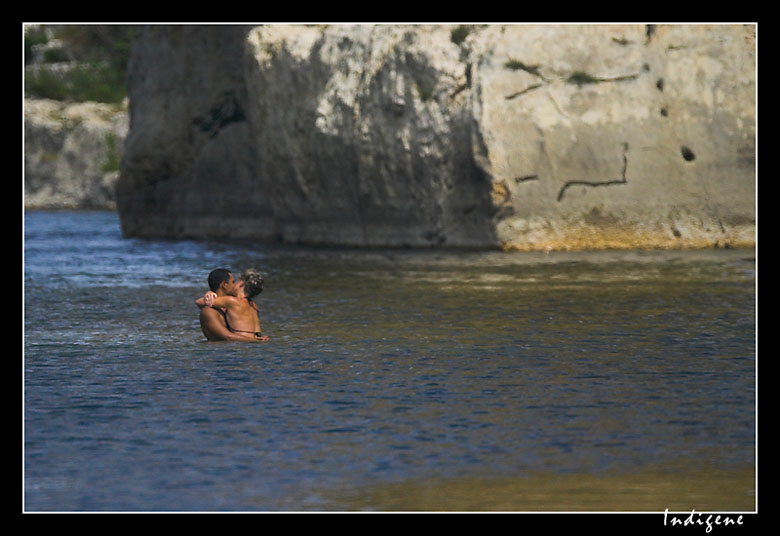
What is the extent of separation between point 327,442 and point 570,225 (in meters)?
14.8

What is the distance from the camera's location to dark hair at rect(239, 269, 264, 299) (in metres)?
11.5

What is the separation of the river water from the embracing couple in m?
0.28

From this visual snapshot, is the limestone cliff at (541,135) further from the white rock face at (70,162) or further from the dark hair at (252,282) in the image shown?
the white rock face at (70,162)

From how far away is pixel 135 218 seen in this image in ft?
102

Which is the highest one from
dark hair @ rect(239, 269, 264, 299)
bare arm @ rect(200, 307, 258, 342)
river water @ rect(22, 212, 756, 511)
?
dark hair @ rect(239, 269, 264, 299)

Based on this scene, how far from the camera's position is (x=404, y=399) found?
8828 mm

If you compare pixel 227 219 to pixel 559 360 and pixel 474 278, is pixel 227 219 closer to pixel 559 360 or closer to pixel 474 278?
pixel 474 278

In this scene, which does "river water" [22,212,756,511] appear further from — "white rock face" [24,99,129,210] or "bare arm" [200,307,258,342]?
"white rock face" [24,99,129,210]

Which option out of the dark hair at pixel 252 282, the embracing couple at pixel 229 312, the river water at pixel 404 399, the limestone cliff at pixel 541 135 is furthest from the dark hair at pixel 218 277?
the limestone cliff at pixel 541 135

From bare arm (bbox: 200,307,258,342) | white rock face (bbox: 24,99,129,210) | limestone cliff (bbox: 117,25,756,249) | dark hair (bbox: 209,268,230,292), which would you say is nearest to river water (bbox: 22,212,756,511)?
bare arm (bbox: 200,307,258,342)

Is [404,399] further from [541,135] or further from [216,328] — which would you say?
[541,135]

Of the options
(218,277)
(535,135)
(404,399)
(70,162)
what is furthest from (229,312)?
(70,162)

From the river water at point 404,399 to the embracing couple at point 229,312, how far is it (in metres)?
0.28
